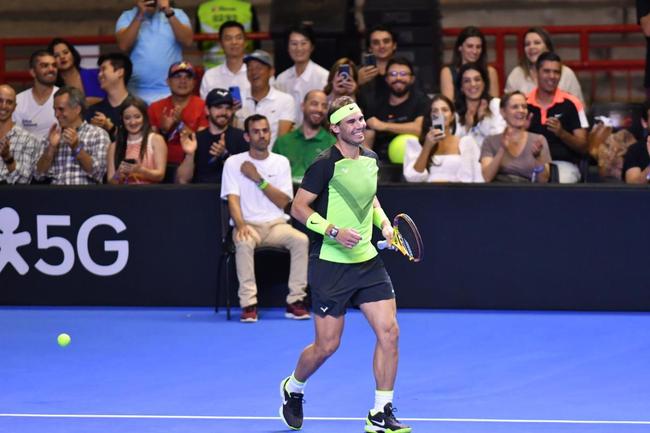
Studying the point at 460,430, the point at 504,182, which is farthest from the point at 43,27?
the point at 460,430

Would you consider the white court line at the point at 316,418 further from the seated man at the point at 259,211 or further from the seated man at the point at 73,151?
the seated man at the point at 73,151

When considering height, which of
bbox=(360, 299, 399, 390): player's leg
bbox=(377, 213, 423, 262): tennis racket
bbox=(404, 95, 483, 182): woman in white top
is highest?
bbox=(404, 95, 483, 182): woman in white top

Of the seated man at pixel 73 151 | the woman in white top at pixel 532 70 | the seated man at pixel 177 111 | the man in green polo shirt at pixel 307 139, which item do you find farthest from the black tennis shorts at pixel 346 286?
the woman in white top at pixel 532 70

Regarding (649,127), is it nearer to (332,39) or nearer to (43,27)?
(332,39)

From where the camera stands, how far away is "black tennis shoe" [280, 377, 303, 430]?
803cm

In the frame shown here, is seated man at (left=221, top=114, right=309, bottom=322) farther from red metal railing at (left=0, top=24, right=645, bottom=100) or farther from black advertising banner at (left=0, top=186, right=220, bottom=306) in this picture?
red metal railing at (left=0, top=24, right=645, bottom=100)

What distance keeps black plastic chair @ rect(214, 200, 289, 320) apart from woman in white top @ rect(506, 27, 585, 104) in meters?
3.38

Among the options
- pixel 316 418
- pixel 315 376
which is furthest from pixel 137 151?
pixel 316 418

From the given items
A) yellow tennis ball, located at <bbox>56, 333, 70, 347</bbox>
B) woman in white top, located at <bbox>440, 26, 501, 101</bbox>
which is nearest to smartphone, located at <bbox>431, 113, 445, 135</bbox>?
woman in white top, located at <bbox>440, 26, 501, 101</bbox>

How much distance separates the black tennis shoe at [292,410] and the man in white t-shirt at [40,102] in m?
6.61

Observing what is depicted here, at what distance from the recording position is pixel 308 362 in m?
8.02

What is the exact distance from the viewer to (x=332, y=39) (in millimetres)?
15562

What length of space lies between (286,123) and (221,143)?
37.3 inches

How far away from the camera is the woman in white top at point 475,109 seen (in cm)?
1299
